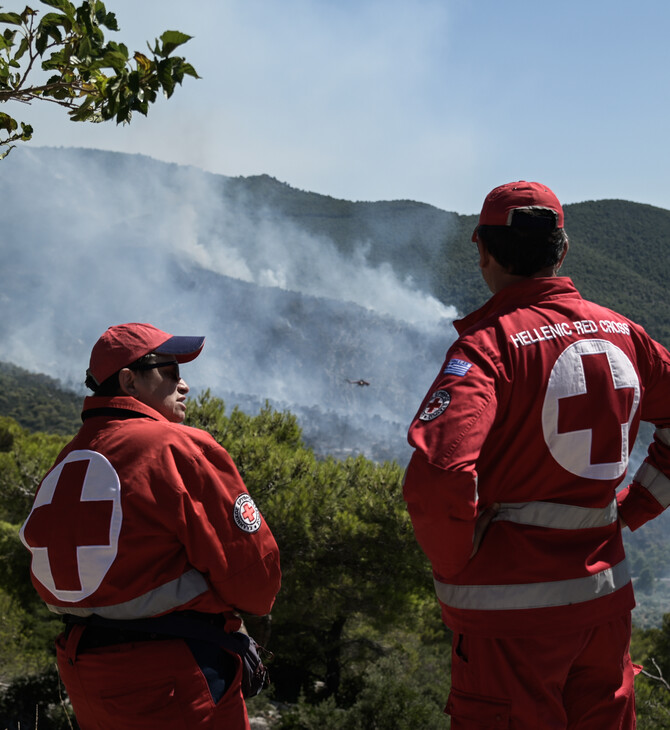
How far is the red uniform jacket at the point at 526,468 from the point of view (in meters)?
1.60

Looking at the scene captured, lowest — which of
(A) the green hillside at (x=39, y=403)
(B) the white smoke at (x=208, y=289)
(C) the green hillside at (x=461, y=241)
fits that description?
(A) the green hillside at (x=39, y=403)

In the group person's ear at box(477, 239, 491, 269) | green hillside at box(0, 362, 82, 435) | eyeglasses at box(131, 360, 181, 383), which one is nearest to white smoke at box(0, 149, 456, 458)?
green hillside at box(0, 362, 82, 435)

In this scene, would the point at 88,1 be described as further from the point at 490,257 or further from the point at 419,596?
the point at 419,596

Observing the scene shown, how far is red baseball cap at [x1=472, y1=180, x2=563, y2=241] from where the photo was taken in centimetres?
187

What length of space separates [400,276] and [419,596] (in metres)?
95.7

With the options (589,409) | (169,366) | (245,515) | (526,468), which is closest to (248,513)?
(245,515)

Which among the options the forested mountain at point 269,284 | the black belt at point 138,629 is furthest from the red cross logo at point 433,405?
the forested mountain at point 269,284

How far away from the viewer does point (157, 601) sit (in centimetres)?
187

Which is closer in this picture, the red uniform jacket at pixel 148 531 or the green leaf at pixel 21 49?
the red uniform jacket at pixel 148 531

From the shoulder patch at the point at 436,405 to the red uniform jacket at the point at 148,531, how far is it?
1.99 feet

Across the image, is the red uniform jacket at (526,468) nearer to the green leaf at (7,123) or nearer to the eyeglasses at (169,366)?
the eyeglasses at (169,366)

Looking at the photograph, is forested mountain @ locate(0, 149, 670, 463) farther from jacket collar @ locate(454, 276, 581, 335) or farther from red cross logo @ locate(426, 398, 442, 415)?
red cross logo @ locate(426, 398, 442, 415)

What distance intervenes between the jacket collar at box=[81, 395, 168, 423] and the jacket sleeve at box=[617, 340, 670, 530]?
1.29 m

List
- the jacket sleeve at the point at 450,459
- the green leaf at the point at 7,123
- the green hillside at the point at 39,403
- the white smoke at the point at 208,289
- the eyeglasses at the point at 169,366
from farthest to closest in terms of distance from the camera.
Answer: the white smoke at the point at 208,289 → the green hillside at the point at 39,403 → the green leaf at the point at 7,123 → the eyeglasses at the point at 169,366 → the jacket sleeve at the point at 450,459
